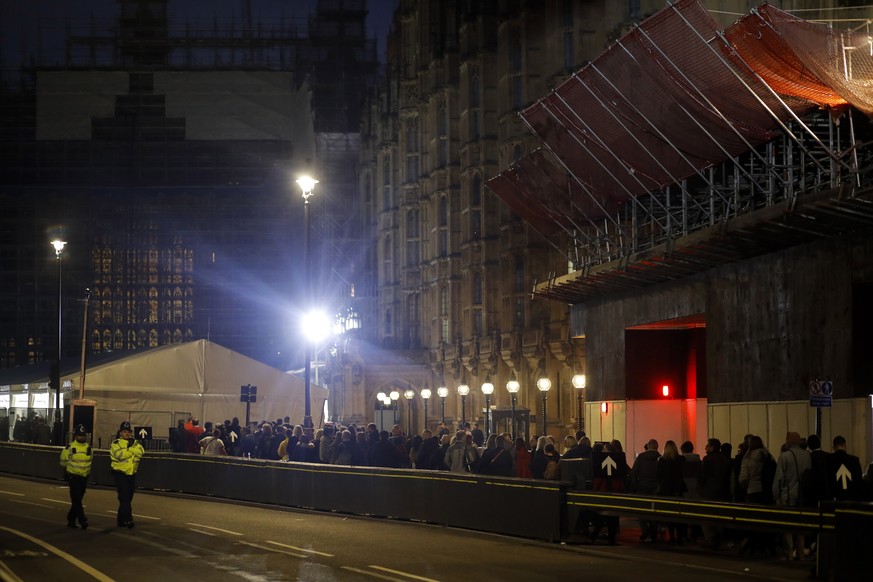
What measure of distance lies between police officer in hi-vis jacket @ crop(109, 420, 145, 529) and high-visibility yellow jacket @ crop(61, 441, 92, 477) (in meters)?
0.61

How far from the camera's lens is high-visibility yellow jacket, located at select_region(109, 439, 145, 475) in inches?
892

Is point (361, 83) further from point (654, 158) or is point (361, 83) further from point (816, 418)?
point (816, 418)

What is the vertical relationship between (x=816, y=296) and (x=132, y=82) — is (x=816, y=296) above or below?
below

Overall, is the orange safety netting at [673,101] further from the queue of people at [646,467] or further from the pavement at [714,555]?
the pavement at [714,555]

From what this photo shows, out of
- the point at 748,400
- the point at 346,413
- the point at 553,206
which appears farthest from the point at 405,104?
the point at 748,400

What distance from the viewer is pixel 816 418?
72.6 ft

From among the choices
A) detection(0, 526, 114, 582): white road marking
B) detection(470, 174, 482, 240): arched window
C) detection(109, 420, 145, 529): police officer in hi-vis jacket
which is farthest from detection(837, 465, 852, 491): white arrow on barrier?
detection(470, 174, 482, 240): arched window

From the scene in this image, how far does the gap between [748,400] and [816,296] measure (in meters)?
3.13

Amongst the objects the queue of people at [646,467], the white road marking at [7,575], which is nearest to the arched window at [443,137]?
the queue of people at [646,467]

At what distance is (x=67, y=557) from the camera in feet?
58.9

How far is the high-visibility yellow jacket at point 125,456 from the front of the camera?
892 inches

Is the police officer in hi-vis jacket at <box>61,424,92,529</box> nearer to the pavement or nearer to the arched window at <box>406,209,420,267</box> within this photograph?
the pavement

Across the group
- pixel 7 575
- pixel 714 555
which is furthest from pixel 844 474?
pixel 7 575

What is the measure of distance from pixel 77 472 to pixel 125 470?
3.16 feet
